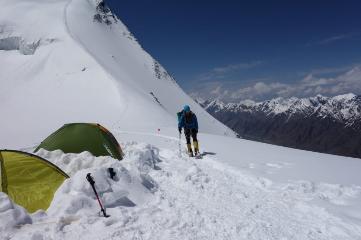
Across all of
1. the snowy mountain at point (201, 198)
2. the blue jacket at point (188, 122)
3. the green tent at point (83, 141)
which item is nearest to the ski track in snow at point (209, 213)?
the snowy mountain at point (201, 198)

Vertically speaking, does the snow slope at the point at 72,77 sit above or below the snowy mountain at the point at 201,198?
above

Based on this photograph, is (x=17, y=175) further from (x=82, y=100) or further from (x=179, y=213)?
(x=82, y=100)

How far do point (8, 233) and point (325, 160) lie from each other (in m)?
12.4

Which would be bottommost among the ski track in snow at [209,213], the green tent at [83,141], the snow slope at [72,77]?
the ski track in snow at [209,213]

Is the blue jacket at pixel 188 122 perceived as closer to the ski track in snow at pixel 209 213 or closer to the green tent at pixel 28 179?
the ski track in snow at pixel 209 213

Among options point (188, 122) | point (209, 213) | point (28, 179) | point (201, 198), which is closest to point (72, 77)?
point (188, 122)

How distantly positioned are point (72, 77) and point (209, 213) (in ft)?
206

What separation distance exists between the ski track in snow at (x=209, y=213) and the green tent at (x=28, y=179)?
3.49 ft

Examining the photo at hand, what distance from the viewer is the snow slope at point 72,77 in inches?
Answer: 1919

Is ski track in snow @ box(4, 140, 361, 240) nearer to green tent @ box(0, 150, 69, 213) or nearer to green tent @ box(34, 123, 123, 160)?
green tent @ box(0, 150, 69, 213)

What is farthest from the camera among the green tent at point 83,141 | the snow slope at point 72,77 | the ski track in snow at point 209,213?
the snow slope at point 72,77

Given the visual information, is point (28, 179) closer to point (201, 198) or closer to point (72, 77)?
point (201, 198)

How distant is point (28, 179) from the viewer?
888 centimetres

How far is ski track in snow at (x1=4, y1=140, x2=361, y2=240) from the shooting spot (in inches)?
270
